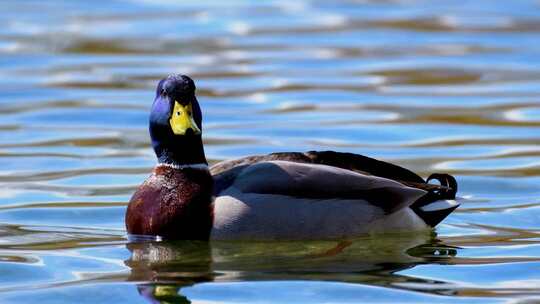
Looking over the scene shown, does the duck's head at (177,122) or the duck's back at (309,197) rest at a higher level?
the duck's head at (177,122)

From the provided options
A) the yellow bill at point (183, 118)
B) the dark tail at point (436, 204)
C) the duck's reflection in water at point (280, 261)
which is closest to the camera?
the duck's reflection in water at point (280, 261)

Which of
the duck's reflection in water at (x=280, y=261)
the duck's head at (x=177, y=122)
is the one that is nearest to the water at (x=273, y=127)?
the duck's reflection in water at (x=280, y=261)

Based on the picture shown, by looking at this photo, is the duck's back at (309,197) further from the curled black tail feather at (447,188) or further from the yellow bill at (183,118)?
the yellow bill at (183,118)

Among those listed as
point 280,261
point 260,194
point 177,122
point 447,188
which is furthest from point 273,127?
point 280,261

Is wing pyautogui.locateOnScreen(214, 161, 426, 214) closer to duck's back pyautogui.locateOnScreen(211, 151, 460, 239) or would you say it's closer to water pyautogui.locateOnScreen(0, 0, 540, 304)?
duck's back pyautogui.locateOnScreen(211, 151, 460, 239)

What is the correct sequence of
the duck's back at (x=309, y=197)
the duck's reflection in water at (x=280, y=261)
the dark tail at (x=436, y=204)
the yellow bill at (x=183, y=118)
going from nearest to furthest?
the duck's reflection in water at (x=280, y=261), the duck's back at (x=309, y=197), the yellow bill at (x=183, y=118), the dark tail at (x=436, y=204)

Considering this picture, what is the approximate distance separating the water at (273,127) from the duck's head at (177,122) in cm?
56

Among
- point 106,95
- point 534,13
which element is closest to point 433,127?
point 106,95

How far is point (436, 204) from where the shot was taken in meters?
8.74

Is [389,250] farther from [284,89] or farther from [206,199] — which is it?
[284,89]

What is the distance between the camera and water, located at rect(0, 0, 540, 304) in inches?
300

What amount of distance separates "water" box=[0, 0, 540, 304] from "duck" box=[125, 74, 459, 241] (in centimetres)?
11

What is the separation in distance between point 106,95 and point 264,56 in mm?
2840

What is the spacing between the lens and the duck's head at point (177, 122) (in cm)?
842
